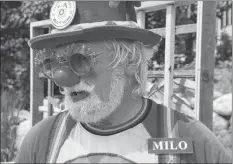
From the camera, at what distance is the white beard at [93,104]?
5.42 feet

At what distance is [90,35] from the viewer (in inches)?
63.4

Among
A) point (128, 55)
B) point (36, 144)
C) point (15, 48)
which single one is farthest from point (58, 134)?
point (15, 48)

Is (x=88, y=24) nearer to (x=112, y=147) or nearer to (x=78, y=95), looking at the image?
(x=78, y=95)

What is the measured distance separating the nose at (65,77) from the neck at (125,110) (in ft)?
0.64

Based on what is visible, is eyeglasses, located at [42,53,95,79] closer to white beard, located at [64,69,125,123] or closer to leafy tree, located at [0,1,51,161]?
white beard, located at [64,69,125,123]

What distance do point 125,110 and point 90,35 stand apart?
0.33 meters

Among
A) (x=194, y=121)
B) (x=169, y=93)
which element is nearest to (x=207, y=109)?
(x=169, y=93)

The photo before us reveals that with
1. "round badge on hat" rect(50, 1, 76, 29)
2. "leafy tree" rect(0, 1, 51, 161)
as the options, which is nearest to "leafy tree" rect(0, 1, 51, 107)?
"leafy tree" rect(0, 1, 51, 161)

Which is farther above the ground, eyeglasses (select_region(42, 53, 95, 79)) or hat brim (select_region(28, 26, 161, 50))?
hat brim (select_region(28, 26, 161, 50))

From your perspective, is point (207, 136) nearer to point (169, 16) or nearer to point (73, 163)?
point (73, 163)

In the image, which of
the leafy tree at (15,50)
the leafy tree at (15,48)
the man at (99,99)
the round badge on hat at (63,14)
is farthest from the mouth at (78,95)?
the leafy tree at (15,48)

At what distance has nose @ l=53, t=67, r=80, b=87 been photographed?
161 centimetres

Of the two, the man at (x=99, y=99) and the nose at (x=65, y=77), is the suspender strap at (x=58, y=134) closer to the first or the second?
the man at (x=99, y=99)

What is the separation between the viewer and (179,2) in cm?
279
